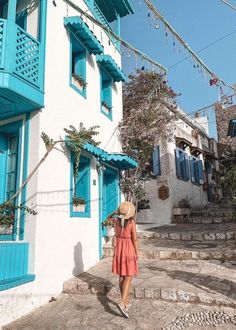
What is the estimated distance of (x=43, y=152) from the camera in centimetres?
609

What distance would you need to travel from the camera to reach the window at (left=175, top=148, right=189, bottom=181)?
14.3 m

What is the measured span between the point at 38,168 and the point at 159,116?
22.5 feet

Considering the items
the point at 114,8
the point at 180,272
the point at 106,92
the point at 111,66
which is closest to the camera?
the point at 180,272

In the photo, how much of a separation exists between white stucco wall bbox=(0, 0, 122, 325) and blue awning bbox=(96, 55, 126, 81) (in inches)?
28.5

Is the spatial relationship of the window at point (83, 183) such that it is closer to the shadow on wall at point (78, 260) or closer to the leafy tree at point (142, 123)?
the shadow on wall at point (78, 260)

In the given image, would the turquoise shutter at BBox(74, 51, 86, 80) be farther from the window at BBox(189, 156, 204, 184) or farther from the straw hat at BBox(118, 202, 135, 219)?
the window at BBox(189, 156, 204, 184)

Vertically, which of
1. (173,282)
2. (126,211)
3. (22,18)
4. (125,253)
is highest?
(22,18)

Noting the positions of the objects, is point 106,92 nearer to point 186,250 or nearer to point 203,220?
point 186,250

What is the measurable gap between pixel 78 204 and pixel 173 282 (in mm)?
2980

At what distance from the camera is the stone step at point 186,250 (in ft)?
23.2

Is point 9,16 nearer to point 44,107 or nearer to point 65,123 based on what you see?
point 44,107

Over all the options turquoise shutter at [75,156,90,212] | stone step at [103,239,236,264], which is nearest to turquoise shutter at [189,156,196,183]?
stone step at [103,239,236,264]

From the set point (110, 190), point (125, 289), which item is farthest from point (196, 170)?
point (125, 289)

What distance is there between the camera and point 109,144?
9.65 meters
